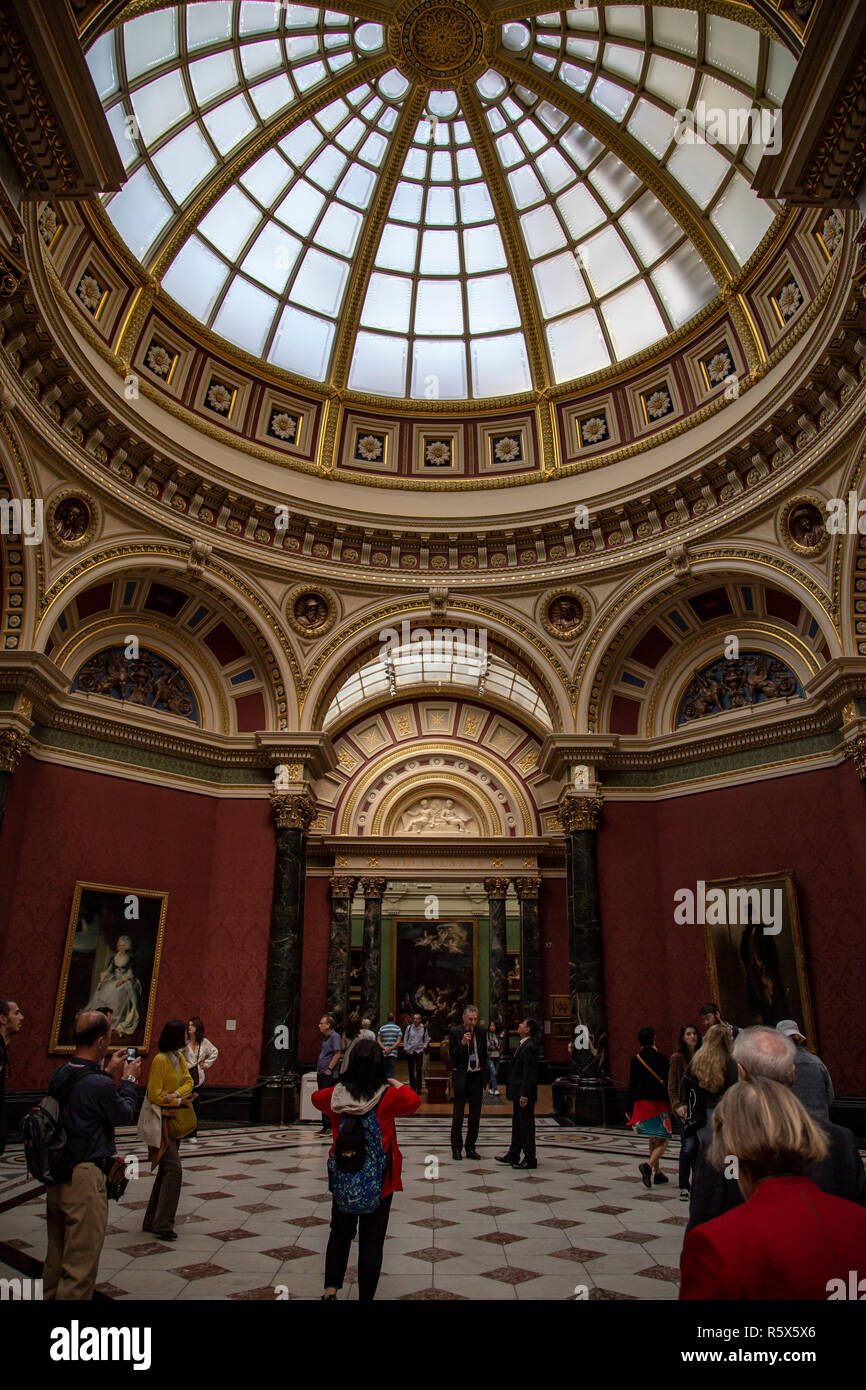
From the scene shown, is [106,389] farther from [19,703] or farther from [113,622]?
[19,703]

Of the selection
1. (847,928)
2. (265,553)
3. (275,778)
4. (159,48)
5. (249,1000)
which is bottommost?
(249,1000)

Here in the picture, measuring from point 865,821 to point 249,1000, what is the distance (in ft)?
36.0

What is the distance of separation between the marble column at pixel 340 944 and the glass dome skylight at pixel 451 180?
14.0m

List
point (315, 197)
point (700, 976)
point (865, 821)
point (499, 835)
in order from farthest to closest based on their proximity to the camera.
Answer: point (499, 835)
point (315, 197)
point (700, 976)
point (865, 821)

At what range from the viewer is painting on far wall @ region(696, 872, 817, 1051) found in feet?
42.9

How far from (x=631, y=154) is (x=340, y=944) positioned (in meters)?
20.6

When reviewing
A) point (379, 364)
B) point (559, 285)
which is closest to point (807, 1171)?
point (559, 285)

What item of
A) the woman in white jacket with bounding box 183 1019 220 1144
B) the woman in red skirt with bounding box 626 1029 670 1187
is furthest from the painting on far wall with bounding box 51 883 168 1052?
the woman in red skirt with bounding box 626 1029 670 1187

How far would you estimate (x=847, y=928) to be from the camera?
41.6ft

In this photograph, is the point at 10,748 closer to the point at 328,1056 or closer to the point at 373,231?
the point at 328,1056

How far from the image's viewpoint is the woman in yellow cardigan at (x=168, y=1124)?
6.52 m

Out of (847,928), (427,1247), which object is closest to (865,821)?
(847,928)

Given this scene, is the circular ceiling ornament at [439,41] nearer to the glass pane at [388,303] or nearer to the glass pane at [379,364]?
the glass pane at [388,303]

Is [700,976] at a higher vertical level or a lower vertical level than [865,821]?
lower
